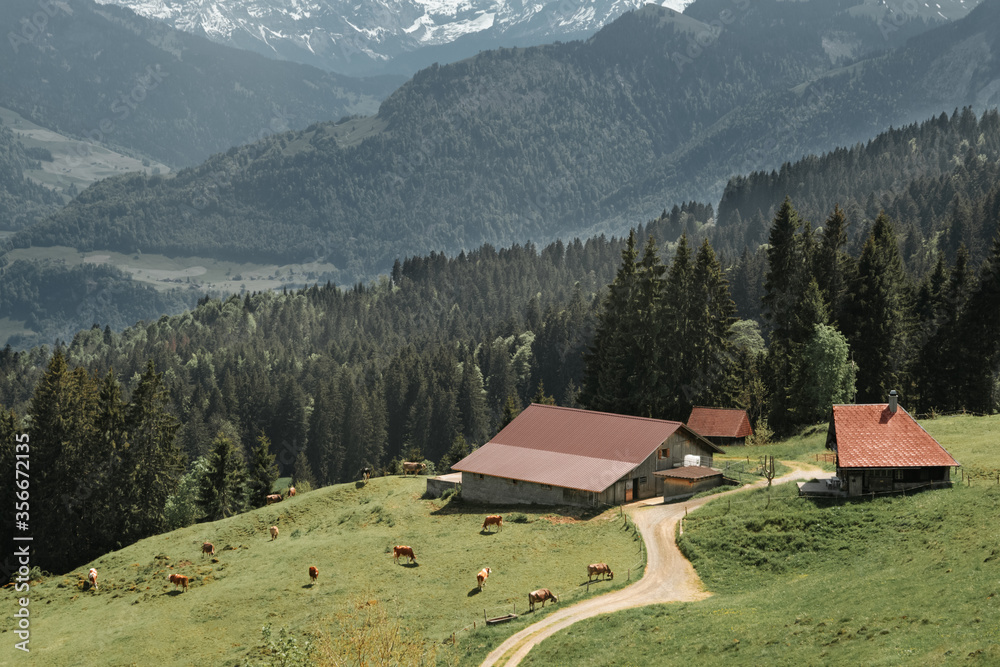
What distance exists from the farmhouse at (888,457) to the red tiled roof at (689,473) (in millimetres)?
14099

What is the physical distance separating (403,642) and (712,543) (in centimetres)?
2402

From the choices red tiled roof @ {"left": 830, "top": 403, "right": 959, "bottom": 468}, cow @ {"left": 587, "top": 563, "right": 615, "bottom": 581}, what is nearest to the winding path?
cow @ {"left": 587, "top": 563, "right": 615, "bottom": 581}

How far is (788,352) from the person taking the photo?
10362cm

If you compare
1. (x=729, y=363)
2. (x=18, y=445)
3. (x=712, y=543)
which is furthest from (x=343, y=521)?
(x=729, y=363)

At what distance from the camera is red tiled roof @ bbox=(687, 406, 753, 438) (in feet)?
318

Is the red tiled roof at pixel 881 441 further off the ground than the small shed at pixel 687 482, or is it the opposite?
the red tiled roof at pixel 881 441

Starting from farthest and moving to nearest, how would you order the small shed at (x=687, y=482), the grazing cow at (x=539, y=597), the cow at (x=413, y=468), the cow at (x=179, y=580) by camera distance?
the cow at (x=413, y=468) → the small shed at (x=687, y=482) → the cow at (x=179, y=580) → the grazing cow at (x=539, y=597)

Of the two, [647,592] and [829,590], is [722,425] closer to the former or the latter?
[647,592]

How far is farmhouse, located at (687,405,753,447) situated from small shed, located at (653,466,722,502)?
20.7m

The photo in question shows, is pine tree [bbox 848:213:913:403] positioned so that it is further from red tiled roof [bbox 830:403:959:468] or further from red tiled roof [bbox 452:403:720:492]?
red tiled roof [bbox 830:403:959:468]

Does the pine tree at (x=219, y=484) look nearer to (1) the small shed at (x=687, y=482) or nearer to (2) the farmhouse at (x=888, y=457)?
(1) the small shed at (x=687, y=482)

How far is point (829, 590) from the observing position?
43.6 meters

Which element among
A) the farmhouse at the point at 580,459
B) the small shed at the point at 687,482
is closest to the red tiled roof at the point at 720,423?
the farmhouse at the point at 580,459

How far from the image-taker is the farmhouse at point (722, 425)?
9681cm
